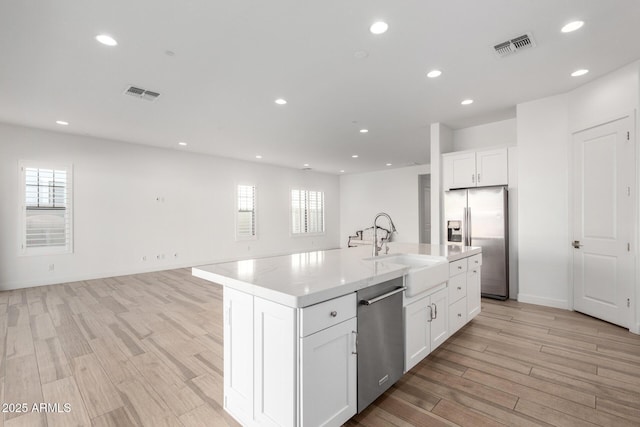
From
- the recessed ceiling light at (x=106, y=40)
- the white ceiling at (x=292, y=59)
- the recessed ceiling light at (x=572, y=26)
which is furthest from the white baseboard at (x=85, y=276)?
the recessed ceiling light at (x=572, y=26)

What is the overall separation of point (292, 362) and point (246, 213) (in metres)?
7.46

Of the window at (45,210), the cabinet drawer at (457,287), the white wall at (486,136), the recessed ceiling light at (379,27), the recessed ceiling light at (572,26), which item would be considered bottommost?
the cabinet drawer at (457,287)

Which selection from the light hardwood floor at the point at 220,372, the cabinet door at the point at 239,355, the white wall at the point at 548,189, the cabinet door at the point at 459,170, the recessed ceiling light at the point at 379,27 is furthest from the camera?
the cabinet door at the point at 459,170

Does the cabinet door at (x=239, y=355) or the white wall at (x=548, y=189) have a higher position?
the white wall at (x=548, y=189)

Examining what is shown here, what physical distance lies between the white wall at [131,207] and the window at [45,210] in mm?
113

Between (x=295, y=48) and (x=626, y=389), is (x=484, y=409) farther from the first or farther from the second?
(x=295, y=48)

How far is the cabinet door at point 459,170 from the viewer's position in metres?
4.76

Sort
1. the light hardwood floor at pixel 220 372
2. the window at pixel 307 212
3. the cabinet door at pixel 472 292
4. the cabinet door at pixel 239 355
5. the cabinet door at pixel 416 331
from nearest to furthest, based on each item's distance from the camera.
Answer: the cabinet door at pixel 239 355, the light hardwood floor at pixel 220 372, the cabinet door at pixel 416 331, the cabinet door at pixel 472 292, the window at pixel 307 212

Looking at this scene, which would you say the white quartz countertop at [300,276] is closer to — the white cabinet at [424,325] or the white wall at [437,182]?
the white cabinet at [424,325]

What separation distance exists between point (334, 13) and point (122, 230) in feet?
20.4

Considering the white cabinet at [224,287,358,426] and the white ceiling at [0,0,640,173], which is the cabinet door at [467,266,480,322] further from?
the white ceiling at [0,0,640,173]

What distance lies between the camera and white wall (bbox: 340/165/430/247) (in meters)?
9.36

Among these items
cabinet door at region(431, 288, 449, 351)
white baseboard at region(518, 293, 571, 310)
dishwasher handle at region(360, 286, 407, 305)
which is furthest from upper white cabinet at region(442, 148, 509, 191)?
dishwasher handle at region(360, 286, 407, 305)

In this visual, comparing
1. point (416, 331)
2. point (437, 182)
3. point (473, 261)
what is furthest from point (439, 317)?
point (437, 182)
